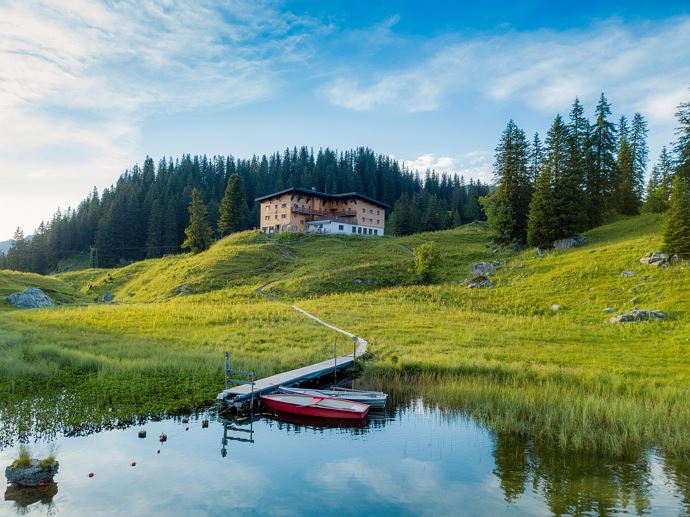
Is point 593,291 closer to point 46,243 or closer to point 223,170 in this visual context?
point 46,243

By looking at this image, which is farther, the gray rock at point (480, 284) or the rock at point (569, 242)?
the rock at point (569, 242)

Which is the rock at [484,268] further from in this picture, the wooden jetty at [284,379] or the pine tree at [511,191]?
the wooden jetty at [284,379]

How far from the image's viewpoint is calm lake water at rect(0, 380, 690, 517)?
37.1 feet

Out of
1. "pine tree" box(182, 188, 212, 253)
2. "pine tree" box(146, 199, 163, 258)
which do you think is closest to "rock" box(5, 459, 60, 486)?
"pine tree" box(182, 188, 212, 253)

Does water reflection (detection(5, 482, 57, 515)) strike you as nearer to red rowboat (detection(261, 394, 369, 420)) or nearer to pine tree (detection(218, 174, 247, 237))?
red rowboat (detection(261, 394, 369, 420))

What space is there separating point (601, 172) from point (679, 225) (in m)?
27.1

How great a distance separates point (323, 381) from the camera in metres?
23.8

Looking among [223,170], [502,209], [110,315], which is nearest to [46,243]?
[223,170]

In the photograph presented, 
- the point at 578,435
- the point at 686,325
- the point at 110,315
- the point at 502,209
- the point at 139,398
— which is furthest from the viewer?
the point at 502,209

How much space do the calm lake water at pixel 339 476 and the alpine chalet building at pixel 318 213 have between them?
7777 cm

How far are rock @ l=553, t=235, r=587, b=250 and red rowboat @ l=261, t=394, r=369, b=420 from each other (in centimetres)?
4733

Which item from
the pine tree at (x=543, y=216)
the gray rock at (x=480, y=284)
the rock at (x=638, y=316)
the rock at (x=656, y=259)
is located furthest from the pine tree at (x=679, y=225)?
the gray rock at (x=480, y=284)

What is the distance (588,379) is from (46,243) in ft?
480

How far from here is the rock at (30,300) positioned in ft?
164
